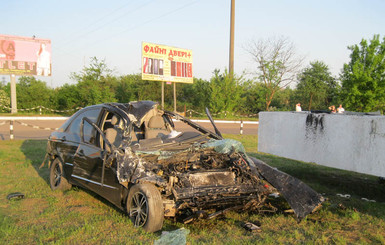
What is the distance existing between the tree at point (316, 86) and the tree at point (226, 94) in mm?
Result: 8113

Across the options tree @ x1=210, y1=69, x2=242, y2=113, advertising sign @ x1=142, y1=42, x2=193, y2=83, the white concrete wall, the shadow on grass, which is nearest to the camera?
the white concrete wall

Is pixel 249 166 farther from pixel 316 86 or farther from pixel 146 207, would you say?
pixel 316 86

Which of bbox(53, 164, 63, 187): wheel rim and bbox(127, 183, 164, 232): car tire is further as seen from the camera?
bbox(53, 164, 63, 187): wheel rim

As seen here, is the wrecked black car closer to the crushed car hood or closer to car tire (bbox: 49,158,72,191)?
the crushed car hood

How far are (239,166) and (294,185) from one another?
34.0 inches

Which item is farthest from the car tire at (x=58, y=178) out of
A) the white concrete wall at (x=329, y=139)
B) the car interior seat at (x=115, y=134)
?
the white concrete wall at (x=329, y=139)

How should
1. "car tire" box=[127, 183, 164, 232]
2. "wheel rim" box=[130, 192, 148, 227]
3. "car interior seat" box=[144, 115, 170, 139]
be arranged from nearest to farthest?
"car tire" box=[127, 183, 164, 232], "wheel rim" box=[130, 192, 148, 227], "car interior seat" box=[144, 115, 170, 139]

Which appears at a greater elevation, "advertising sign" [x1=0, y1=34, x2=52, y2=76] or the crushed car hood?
"advertising sign" [x1=0, y1=34, x2=52, y2=76]

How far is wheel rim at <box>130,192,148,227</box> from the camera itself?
412 centimetres

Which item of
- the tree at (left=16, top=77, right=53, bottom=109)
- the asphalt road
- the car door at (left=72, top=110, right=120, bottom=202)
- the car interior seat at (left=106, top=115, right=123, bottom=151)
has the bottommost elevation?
the asphalt road

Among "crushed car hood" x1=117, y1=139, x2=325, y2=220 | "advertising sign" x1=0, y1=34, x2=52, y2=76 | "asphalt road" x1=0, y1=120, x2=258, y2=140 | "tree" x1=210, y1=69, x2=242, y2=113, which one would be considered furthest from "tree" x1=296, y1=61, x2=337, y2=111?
"crushed car hood" x1=117, y1=139, x2=325, y2=220

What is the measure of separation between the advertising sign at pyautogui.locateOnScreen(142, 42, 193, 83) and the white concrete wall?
66.7ft

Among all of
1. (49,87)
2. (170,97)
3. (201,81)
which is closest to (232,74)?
(201,81)

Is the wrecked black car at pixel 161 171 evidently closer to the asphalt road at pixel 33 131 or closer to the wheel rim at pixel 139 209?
the wheel rim at pixel 139 209
